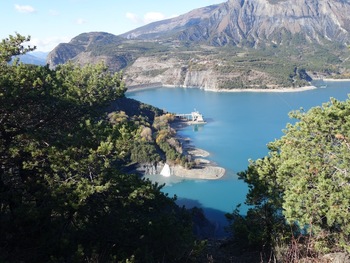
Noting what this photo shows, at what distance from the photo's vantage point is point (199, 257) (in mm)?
9312

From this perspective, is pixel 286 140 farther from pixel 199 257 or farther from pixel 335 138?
pixel 199 257

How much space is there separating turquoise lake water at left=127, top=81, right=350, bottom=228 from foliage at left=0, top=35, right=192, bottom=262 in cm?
2191

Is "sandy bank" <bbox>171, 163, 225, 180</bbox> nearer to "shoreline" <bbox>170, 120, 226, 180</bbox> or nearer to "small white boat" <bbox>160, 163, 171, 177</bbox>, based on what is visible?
"shoreline" <bbox>170, 120, 226, 180</bbox>

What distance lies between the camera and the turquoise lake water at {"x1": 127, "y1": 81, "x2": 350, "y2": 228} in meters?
33.1

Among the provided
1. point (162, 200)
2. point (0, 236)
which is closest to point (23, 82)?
point (0, 236)

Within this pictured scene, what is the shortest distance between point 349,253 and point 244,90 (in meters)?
108

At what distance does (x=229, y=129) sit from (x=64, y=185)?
55.8 metres

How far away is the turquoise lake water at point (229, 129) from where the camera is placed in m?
33.1

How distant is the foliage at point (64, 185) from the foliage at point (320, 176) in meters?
2.92

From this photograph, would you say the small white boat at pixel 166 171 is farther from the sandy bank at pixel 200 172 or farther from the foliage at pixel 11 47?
the foliage at pixel 11 47

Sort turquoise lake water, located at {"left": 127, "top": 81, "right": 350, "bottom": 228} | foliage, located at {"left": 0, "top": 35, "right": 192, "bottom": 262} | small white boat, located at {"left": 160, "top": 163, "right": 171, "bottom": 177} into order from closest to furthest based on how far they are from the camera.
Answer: foliage, located at {"left": 0, "top": 35, "right": 192, "bottom": 262} < turquoise lake water, located at {"left": 127, "top": 81, "right": 350, "bottom": 228} < small white boat, located at {"left": 160, "top": 163, "right": 171, "bottom": 177}

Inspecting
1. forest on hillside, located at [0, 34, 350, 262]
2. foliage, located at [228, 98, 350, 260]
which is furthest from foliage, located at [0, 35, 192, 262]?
foliage, located at [228, 98, 350, 260]

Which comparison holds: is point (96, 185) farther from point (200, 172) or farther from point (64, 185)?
point (200, 172)

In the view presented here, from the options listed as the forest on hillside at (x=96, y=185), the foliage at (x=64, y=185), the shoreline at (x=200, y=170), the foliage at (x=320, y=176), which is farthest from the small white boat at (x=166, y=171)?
the foliage at (x=320, y=176)
